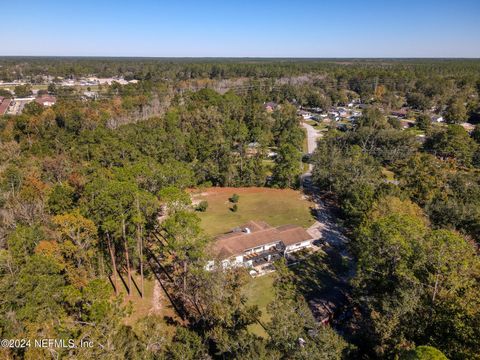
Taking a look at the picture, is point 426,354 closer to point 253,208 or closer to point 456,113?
point 253,208

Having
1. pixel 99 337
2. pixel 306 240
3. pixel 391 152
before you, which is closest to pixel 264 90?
pixel 391 152

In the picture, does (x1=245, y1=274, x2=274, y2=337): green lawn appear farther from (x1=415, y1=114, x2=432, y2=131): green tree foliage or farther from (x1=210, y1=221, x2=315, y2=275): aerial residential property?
(x1=415, y1=114, x2=432, y2=131): green tree foliage

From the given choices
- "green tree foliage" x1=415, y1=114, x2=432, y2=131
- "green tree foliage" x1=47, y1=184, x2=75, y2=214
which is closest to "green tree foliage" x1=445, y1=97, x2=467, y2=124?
"green tree foliage" x1=415, y1=114, x2=432, y2=131

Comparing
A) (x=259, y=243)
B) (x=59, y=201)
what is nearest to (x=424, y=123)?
(x=259, y=243)

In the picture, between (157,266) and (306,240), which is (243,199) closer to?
(306,240)

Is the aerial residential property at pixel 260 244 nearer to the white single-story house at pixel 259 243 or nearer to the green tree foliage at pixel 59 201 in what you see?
the white single-story house at pixel 259 243
